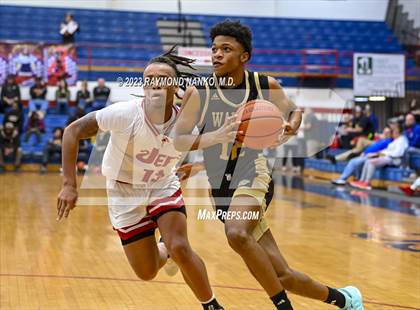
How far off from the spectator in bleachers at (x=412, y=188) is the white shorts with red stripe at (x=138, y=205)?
9630 mm

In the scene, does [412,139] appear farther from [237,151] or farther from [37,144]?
[237,151]

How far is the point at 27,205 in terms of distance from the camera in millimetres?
11531

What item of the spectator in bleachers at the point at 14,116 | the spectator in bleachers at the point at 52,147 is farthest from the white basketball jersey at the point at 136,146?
the spectator in bleachers at the point at 14,116

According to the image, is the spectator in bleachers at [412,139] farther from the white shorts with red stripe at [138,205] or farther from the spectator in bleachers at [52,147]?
the white shorts with red stripe at [138,205]

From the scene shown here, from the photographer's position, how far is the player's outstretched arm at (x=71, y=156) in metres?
4.01

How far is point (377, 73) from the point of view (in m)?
20.0

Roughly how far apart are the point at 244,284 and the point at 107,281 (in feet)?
3.89

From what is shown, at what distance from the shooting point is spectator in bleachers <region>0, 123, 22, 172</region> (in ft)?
58.2

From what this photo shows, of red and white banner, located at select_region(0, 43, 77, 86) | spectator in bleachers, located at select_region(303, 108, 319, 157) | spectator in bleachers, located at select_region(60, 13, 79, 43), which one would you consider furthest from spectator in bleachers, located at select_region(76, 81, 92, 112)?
spectator in bleachers, located at select_region(303, 108, 319, 157)

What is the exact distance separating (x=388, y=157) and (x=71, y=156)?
37.4 feet

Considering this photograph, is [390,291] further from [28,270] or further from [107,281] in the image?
[28,270]

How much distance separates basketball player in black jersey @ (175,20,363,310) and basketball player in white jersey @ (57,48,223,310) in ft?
0.83

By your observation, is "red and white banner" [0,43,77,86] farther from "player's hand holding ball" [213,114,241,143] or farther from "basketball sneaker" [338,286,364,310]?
"player's hand holding ball" [213,114,241,143]

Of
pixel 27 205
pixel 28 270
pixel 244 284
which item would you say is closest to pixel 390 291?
pixel 244 284
